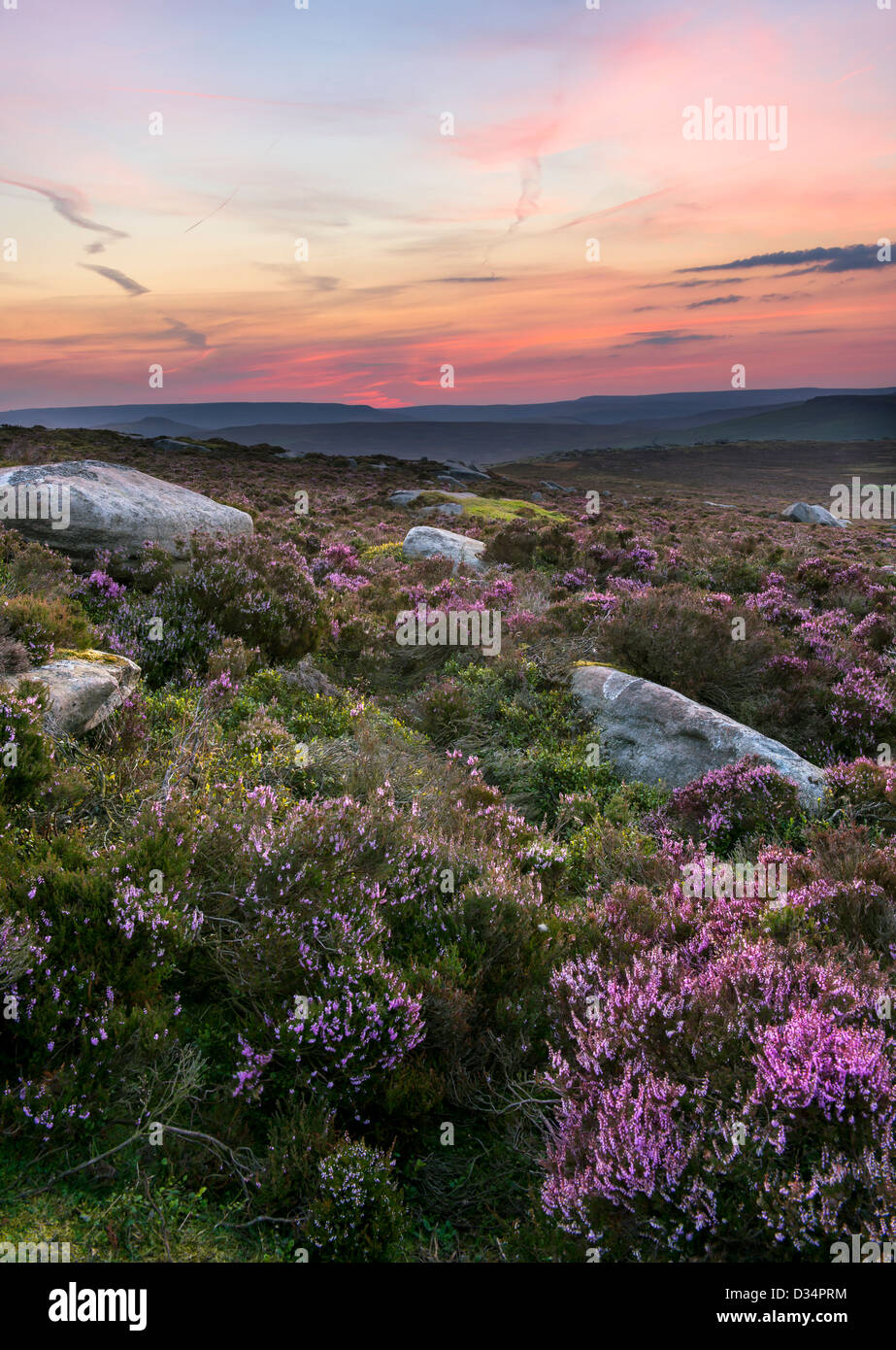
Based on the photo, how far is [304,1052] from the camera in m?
3.22

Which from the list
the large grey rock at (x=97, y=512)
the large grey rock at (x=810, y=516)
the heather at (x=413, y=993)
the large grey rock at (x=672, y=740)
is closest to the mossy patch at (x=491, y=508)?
the large grey rock at (x=97, y=512)

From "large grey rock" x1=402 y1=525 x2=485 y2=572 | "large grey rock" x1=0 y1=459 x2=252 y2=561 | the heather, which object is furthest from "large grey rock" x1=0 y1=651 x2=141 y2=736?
"large grey rock" x1=402 y1=525 x2=485 y2=572

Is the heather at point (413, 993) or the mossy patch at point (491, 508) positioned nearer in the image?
the heather at point (413, 993)

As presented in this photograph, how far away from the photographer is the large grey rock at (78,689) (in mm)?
5555

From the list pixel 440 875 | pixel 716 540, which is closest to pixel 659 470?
pixel 716 540

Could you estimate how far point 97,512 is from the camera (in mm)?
10477

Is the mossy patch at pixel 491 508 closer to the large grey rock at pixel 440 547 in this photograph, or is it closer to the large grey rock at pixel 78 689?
the large grey rock at pixel 440 547

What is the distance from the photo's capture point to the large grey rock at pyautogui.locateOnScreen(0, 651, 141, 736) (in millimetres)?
5555

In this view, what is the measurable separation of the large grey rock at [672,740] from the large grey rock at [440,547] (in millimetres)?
10350

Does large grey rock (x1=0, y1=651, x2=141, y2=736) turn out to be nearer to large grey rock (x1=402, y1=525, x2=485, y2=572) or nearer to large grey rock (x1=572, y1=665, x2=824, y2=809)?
large grey rock (x1=572, y1=665, x2=824, y2=809)

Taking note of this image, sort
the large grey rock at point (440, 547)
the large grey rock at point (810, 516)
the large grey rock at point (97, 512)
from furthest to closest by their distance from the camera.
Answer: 1. the large grey rock at point (810, 516)
2. the large grey rock at point (440, 547)
3. the large grey rock at point (97, 512)

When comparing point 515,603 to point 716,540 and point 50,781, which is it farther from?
point 716,540

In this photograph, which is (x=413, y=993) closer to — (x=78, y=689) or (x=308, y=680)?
(x=78, y=689)

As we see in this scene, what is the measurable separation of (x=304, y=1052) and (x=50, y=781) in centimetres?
266
